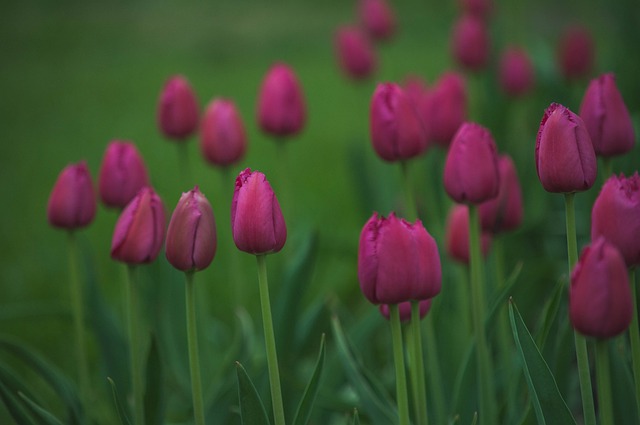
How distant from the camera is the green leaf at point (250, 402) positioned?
0.93m

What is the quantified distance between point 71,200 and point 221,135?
1.33 ft

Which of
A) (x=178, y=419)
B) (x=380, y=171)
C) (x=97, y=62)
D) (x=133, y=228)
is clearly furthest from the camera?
(x=97, y=62)

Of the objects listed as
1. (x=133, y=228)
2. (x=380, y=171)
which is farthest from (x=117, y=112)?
(x=133, y=228)

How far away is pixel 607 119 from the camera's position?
1018 millimetres

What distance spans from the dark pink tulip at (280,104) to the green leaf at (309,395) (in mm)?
795

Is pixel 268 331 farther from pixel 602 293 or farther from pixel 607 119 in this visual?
pixel 607 119

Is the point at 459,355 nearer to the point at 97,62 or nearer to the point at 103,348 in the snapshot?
the point at 103,348

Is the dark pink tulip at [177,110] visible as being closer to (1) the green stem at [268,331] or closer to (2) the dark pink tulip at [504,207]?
(2) the dark pink tulip at [504,207]

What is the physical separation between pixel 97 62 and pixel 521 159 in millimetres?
4364

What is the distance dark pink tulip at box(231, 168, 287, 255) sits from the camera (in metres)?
0.88

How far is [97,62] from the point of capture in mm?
5785

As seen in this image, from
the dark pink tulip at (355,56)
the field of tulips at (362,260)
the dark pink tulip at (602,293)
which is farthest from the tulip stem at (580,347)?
the dark pink tulip at (355,56)

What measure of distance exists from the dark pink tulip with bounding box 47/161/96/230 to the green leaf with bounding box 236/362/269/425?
422 mm

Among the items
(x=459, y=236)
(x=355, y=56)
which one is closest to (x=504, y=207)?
(x=459, y=236)
